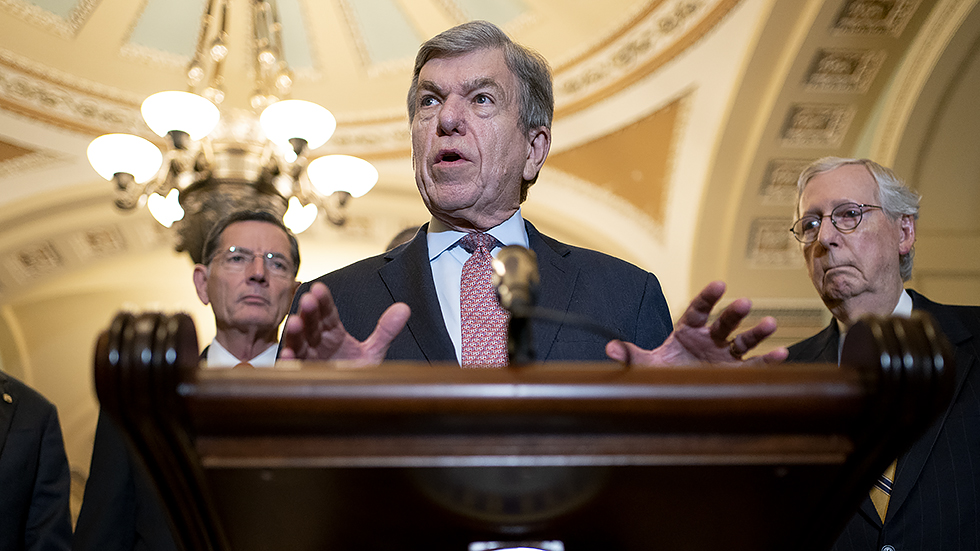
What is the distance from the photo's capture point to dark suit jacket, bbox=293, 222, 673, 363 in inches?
57.1

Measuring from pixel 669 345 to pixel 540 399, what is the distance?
0.51 m

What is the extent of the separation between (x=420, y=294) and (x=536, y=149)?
0.61 m

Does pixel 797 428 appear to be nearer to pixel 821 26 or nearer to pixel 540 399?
pixel 540 399

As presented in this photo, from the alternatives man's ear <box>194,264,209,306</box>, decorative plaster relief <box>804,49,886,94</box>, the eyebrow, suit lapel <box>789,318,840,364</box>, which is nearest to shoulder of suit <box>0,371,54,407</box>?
man's ear <box>194,264,209,306</box>

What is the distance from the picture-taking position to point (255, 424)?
0.70 m

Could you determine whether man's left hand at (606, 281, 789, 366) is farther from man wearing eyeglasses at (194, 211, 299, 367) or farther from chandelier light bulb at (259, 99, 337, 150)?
chandelier light bulb at (259, 99, 337, 150)

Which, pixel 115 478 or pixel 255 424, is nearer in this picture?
pixel 255 424

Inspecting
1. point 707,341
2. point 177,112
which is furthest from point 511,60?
point 177,112

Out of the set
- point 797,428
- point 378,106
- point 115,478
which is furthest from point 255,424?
point 378,106

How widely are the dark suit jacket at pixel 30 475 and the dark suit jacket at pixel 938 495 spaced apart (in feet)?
7.29

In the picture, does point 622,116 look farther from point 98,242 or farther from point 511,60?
point 98,242

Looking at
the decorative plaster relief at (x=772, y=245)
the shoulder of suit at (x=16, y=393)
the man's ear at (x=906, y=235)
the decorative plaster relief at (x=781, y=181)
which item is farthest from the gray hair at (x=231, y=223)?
the decorative plaster relief at (x=772, y=245)

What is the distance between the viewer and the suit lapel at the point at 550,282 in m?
1.46

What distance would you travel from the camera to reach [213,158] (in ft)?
16.7
